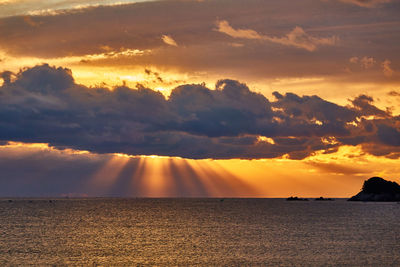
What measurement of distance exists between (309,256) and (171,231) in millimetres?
53742

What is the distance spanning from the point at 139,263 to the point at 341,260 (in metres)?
28.5

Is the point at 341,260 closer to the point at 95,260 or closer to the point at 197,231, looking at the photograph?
the point at 95,260

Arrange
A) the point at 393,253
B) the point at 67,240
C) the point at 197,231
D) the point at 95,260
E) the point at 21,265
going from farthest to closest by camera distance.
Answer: the point at 197,231 < the point at 67,240 < the point at 393,253 < the point at 95,260 < the point at 21,265

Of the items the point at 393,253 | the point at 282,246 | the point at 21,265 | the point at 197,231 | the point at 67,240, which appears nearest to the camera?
the point at 21,265

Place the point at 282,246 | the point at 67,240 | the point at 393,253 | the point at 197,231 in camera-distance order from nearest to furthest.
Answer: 1. the point at 393,253
2. the point at 282,246
3. the point at 67,240
4. the point at 197,231

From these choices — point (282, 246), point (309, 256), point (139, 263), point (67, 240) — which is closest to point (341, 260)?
point (309, 256)

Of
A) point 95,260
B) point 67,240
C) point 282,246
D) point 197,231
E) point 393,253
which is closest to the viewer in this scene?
point 95,260

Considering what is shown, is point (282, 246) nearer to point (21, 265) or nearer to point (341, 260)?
point (341, 260)

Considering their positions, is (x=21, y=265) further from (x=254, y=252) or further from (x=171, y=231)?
(x=171, y=231)

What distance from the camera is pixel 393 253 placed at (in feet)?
277

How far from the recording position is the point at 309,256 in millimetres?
81250

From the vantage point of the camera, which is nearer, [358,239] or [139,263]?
[139,263]

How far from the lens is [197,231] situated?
129375 mm

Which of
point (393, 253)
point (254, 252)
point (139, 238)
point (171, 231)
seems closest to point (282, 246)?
point (254, 252)
